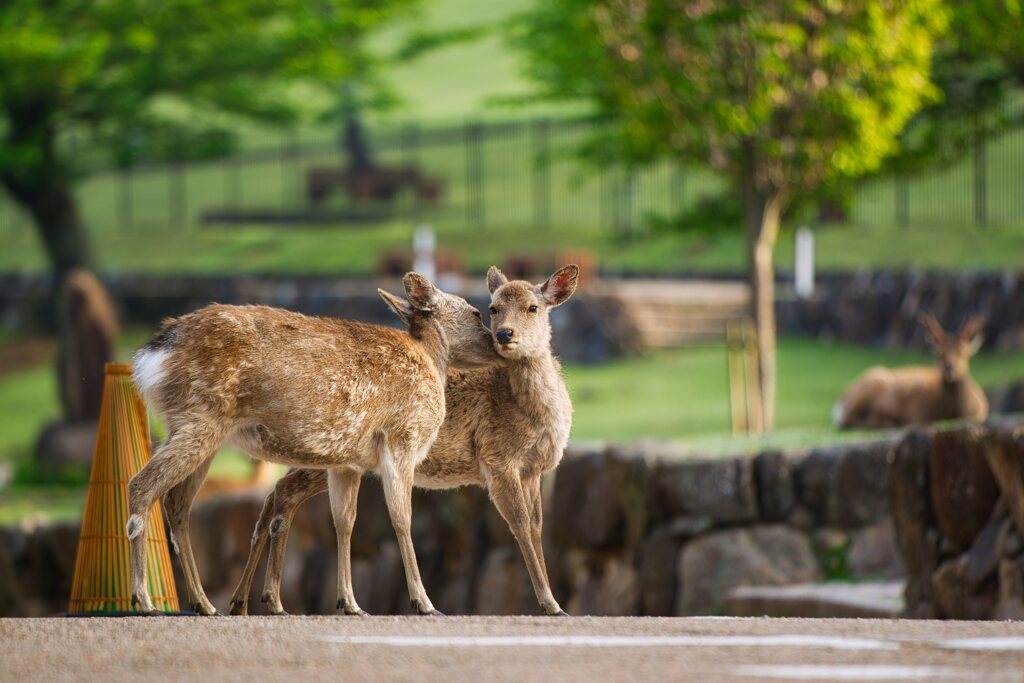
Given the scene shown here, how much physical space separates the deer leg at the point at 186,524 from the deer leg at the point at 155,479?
0.38 meters

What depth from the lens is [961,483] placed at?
11508 mm

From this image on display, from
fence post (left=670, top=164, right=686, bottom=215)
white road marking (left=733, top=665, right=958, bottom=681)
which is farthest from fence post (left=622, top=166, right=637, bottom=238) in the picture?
white road marking (left=733, top=665, right=958, bottom=681)

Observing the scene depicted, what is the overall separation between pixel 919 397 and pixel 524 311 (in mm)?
10706

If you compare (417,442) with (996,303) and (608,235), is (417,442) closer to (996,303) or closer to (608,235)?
(996,303)

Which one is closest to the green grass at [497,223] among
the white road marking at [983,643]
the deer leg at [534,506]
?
the deer leg at [534,506]

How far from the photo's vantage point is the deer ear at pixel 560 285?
8.16 m

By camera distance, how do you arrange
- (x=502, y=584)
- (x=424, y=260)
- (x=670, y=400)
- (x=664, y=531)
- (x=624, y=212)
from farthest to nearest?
(x=624, y=212) < (x=424, y=260) < (x=670, y=400) < (x=502, y=584) < (x=664, y=531)

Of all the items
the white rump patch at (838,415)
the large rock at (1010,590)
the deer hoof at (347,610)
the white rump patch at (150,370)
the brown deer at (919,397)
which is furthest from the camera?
the white rump patch at (838,415)

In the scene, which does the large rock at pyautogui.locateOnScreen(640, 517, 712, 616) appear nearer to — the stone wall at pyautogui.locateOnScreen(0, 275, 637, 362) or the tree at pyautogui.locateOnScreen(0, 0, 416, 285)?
the stone wall at pyautogui.locateOnScreen(0, 275, 637, 362)

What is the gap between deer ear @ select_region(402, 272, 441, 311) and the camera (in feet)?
26.7

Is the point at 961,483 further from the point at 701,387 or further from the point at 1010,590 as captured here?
the point at 701,387

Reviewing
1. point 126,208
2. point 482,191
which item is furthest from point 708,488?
point 126,208

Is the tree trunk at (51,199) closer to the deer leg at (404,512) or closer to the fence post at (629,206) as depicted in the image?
the fence post at (629,206)

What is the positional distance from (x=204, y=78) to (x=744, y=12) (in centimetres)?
1434
